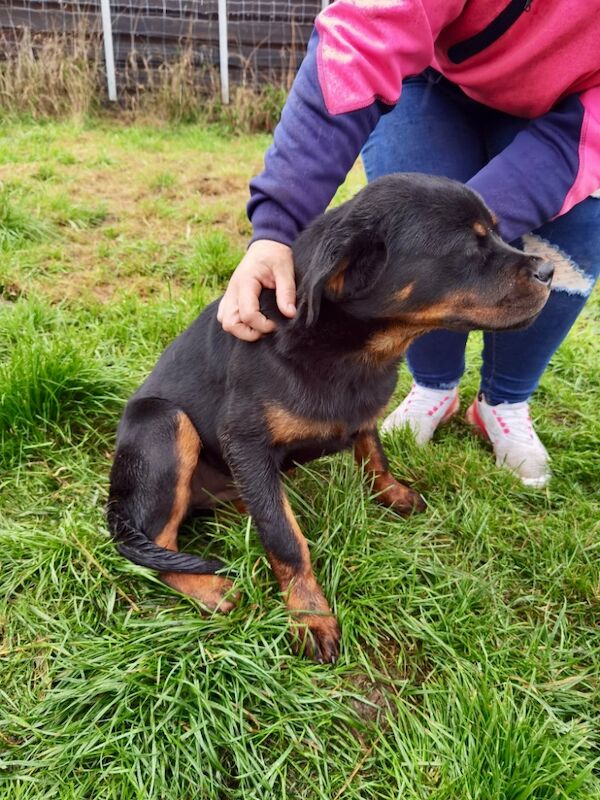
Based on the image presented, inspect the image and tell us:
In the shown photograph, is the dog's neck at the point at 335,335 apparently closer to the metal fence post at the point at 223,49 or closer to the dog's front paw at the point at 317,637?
the dog's front paw at the point at 317,637

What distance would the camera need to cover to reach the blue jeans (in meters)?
2.71

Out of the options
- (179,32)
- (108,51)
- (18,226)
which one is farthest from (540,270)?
(179,32)

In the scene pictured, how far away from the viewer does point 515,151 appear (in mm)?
2404

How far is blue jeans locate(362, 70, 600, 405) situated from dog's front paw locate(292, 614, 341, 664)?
1.52m

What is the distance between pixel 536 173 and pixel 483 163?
0.68m

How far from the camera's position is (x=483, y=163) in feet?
9.83

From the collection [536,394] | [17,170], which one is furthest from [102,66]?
[536,394]

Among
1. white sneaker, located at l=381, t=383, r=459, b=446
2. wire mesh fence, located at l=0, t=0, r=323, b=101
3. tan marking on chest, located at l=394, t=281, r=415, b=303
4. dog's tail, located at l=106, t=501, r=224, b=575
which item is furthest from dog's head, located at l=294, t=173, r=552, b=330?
wire mesh fence, located at l=0, t=0, r=323, b=101

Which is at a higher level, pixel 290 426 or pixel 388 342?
pixel 388 342

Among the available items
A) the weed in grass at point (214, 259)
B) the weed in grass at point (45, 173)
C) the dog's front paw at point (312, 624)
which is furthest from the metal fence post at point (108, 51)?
the dog's front paw at point (312, 624)

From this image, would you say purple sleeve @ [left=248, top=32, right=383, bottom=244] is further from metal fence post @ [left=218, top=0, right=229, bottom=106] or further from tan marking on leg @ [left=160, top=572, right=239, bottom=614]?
metal fence post @ [left=218, top=0, right=229, bottom=106]

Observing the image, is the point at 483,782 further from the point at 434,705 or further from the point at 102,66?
the point at 102,66

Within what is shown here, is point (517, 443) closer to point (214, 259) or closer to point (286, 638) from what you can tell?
point (286, 638)

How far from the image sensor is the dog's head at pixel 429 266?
197 cm
